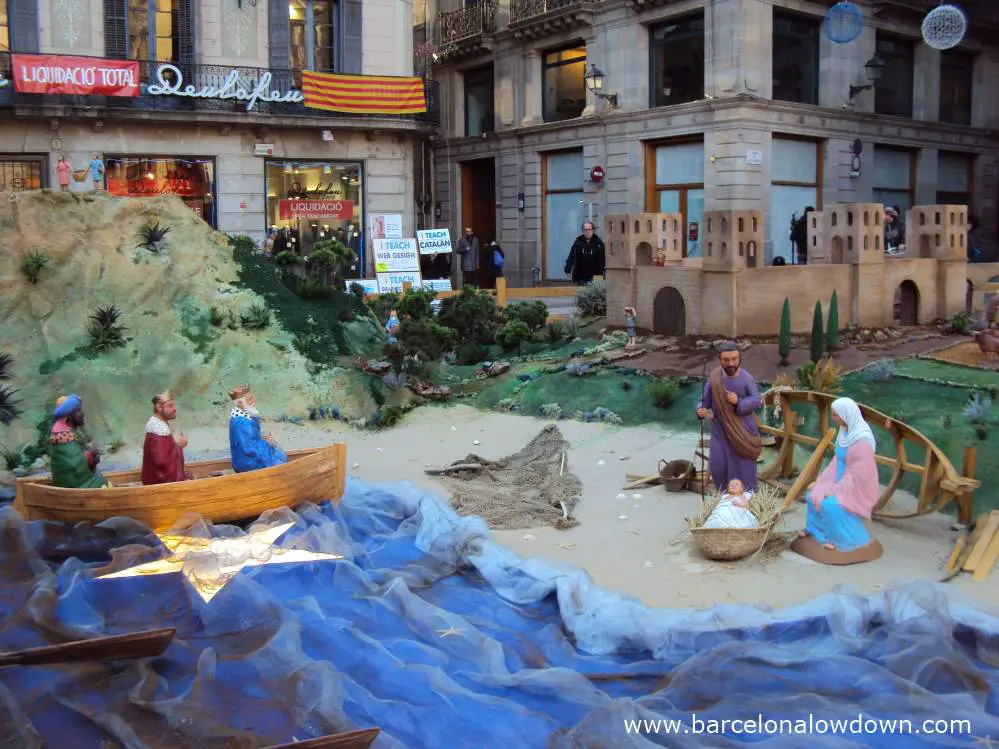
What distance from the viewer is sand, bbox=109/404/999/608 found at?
8.88 meters

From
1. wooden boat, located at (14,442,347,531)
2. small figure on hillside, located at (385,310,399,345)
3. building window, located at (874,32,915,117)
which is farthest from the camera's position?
building window, located at (874,32,915,117)

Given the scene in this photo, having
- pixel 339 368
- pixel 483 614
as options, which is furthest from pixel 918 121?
pixel 483 614

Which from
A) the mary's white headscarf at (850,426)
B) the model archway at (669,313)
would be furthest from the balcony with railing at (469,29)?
the mary's white headscarf at (850,426)

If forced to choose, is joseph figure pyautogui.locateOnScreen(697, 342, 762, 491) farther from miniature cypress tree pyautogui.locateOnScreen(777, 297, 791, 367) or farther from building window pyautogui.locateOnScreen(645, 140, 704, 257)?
building window pyautogui.locateOnScreen(645, 140, 704, 257)

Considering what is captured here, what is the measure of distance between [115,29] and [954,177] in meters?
25.0

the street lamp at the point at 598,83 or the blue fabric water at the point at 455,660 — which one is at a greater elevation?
the street lamp at the point at 598,83

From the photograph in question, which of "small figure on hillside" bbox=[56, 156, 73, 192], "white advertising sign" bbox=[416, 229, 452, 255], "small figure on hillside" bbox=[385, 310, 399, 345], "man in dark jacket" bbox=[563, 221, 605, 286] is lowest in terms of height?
"small figure on hillside" bbox=[385, 310, 399, 345]

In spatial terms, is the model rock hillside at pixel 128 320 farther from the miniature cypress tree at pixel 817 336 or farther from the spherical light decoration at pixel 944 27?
the spherical light decoration at pixel 944 27

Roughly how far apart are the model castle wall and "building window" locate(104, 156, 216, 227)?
1256 centimetres

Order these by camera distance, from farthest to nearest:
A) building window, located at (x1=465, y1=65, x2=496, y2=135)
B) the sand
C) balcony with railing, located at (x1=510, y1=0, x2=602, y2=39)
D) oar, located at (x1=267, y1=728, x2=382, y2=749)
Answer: building window, located at (x1=465, y1=65, x2=496, y2=135) < balcony with railing, located at (x1=510, y1=0, x2=602, y2=39) < the sand < oar, located at (x1=267, y1=728, x2=382, y2=749)

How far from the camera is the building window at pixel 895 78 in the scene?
30.2m

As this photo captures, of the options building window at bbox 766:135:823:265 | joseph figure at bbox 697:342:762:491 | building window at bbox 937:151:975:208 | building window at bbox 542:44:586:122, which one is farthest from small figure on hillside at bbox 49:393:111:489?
building window at bbox 937:151:975:208

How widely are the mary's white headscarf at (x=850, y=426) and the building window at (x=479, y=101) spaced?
86.6 ft

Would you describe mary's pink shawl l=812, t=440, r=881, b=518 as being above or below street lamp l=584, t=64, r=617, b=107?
below
